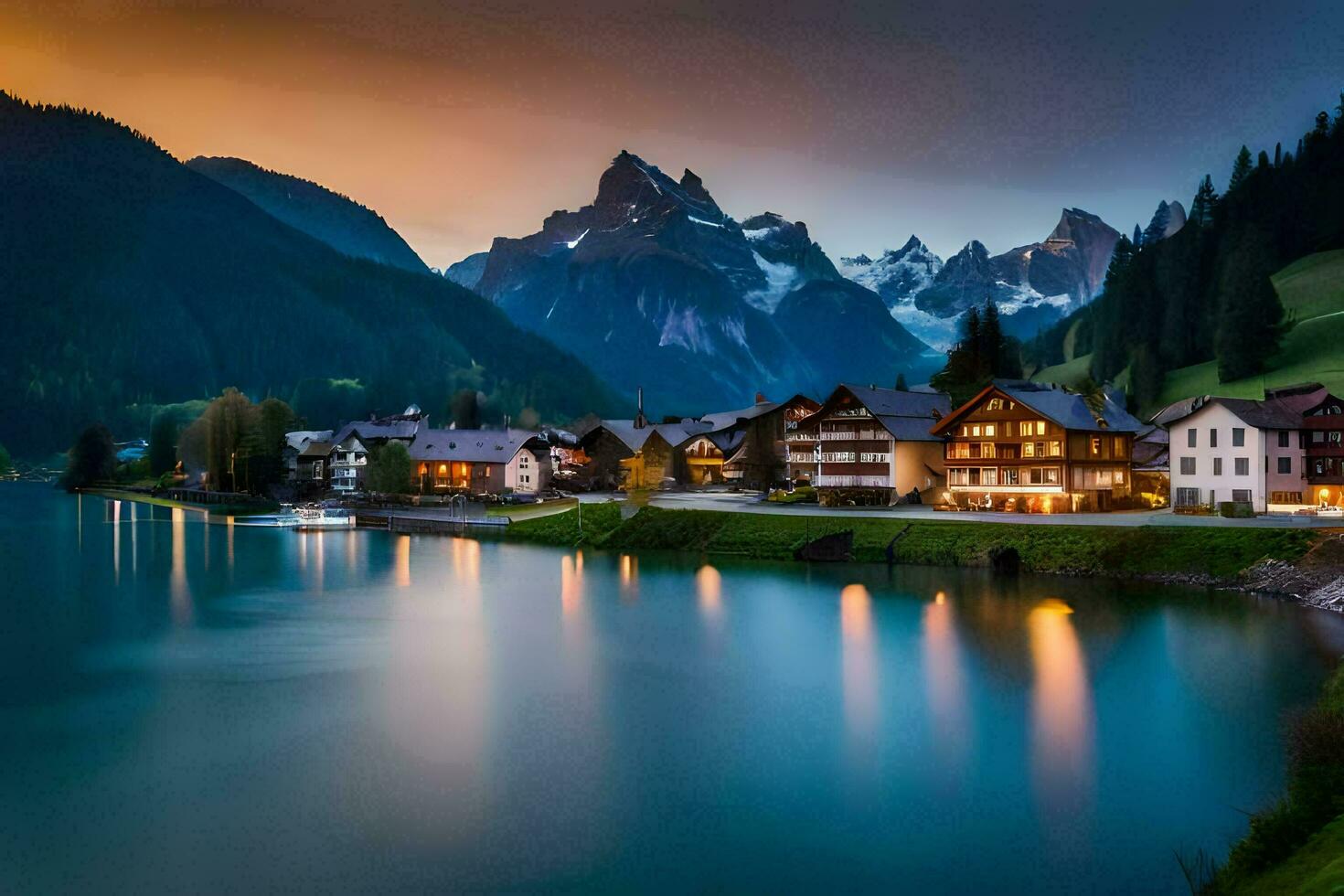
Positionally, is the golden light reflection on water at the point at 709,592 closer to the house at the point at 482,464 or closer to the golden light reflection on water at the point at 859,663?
the golden light reflection on water at the point at 859,663

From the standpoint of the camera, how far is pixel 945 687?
2852cm

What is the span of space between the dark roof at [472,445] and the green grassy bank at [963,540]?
31.2 meters

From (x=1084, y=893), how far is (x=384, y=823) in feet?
41.6

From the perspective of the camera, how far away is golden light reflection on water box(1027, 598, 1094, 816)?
65.5ft

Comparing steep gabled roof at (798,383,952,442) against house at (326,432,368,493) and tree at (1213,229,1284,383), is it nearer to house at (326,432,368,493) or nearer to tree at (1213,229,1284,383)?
tree at (1213,229,1284,383)

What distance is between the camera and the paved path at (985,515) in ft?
157

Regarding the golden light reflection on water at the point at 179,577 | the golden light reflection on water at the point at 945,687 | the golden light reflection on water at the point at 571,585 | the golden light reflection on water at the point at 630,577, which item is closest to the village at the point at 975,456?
the golden light reflection on water at the point at 630,577

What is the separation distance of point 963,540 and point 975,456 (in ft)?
39.9

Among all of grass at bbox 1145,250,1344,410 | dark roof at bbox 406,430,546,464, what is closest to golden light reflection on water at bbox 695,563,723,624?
dark roof at bbox 406,430,546,464

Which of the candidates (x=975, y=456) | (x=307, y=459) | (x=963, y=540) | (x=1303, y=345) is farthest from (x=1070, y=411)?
(x=307, y=459)

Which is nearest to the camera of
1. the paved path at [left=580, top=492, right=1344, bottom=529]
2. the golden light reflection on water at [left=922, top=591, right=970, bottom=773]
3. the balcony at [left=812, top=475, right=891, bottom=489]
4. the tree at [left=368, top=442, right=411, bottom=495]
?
the golden light reflection on water at [left=922, top=591, right=970, bottom=773]

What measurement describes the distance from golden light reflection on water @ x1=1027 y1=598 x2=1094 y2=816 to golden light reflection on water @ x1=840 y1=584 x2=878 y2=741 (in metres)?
4.37

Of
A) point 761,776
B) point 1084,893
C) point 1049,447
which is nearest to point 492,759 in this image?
point 761,776

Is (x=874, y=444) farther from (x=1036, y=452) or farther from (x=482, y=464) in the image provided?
(x=482, y=464)
